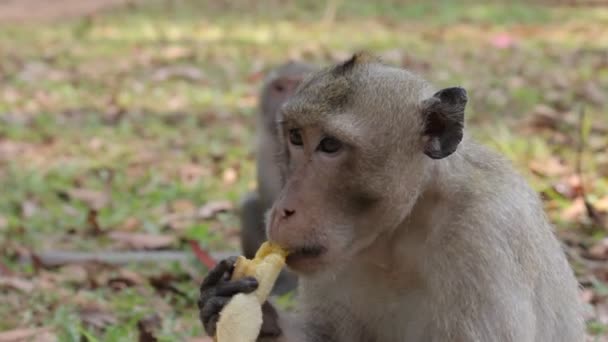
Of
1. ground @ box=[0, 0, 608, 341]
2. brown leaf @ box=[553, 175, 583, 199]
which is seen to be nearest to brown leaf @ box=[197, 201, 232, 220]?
ground @ box=[0, 0, 608, 341]

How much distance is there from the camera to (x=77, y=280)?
524 cm

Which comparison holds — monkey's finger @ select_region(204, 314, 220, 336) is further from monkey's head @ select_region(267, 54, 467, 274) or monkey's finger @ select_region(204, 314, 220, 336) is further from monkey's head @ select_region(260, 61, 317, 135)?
monkey's head @ select_region(260, 61, 317, 135)

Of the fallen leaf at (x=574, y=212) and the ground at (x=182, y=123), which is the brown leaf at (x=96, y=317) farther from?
the fallen leaf at (x=574, y=212)

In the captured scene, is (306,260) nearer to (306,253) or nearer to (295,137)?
(306,253)

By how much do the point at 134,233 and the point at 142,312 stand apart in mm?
1621

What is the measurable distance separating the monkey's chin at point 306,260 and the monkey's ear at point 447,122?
1.47 ft

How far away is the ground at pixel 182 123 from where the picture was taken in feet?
17.1

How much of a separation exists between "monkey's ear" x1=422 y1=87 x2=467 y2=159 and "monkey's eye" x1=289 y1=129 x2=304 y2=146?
0.37m

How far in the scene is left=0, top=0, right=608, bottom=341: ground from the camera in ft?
17.1

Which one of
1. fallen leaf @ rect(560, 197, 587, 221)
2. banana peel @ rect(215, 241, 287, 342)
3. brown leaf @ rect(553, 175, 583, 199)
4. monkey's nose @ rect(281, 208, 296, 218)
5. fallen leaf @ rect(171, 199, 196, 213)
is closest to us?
monkey's nose @ rect(281, 208, 296, 218)

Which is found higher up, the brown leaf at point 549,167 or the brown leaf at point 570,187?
the brown leaf at point 570,187

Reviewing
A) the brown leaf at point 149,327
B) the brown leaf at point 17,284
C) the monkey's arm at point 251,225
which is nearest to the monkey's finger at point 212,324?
the brown leaf at point 149,327

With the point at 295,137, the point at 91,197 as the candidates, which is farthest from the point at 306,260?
the point at 91,197

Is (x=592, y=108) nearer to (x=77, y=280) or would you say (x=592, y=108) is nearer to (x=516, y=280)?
(x=77, y=280)
